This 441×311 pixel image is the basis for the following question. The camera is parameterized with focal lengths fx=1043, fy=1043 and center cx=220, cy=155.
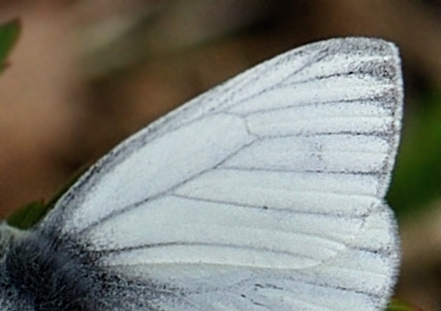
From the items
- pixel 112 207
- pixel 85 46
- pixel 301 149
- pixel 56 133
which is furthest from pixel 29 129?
pixel 301 149

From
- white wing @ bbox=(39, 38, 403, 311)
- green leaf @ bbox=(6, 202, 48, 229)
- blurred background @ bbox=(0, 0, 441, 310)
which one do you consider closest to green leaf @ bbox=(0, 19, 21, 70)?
green leaf @ bbox=(6, 202, 48, 229)

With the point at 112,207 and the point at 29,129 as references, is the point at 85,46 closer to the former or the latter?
the point at 29,129

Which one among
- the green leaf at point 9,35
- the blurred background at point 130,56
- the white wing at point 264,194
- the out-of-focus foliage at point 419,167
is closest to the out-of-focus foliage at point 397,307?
the white wing at point 264,194

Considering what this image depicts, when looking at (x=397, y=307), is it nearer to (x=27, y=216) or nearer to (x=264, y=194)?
(x=264, y=194)

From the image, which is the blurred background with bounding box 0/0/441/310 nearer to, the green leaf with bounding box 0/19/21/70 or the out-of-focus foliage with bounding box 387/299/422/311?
the green leaf with bounding box 0/19/21/70

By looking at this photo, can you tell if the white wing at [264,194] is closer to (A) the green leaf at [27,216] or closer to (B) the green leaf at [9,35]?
(A) the green leaf at [27,216]
